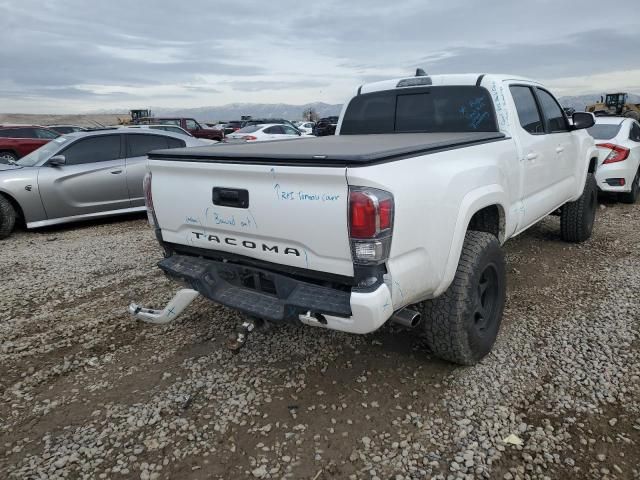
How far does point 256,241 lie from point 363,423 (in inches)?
46.6

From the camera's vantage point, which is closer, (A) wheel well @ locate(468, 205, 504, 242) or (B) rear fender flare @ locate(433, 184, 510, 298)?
(B) rear fender flare @ locate(433, 184, 510, 298)

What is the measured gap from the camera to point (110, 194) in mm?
7340

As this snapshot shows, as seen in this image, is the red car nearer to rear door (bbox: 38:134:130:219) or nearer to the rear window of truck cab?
rear door (bbox: 38:134:130:219)

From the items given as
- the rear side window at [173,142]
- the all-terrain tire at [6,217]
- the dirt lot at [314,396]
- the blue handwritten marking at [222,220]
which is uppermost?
the rear side window at [173,142]

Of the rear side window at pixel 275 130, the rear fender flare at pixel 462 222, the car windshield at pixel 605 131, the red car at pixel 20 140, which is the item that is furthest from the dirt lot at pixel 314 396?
the rear side window at pixel 275 130

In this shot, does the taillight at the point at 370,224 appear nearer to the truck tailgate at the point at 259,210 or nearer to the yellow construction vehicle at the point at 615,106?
the truck tailgate at the point at 259,210

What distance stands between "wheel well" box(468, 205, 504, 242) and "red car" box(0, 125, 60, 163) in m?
14.3

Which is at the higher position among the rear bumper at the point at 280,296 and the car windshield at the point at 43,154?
the car windshield at the point at 43,154

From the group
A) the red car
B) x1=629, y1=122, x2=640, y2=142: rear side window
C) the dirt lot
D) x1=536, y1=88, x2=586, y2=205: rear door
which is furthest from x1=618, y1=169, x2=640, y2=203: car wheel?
the red car

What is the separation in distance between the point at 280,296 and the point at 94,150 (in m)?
6.04

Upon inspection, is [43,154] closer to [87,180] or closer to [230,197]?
[87,180]

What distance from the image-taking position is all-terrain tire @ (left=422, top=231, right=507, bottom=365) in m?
2.79

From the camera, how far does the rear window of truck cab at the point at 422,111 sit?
12.7 feet

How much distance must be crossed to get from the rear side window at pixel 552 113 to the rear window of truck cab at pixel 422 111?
40.1 inches
